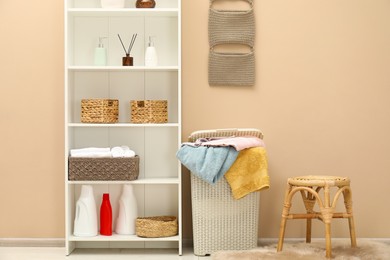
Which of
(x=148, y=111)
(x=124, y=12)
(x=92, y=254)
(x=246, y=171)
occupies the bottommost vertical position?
(x=92, y=254)

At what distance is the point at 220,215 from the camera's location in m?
4.24

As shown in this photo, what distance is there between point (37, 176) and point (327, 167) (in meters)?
1.88

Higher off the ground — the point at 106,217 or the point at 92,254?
the point at 106,217

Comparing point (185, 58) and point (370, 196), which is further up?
point (185, 58)

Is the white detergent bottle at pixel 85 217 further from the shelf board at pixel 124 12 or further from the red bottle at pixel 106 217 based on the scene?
the shelf board at pixel 124 12

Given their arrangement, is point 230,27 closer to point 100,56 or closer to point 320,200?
point 100,56

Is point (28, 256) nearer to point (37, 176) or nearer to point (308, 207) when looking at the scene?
point (37, 176)

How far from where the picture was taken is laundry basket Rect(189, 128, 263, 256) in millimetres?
4227

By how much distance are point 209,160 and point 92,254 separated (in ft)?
3.14

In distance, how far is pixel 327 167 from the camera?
4.55 metres

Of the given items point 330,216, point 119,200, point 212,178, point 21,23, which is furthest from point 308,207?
point 21,23

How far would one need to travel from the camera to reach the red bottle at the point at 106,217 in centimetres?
433

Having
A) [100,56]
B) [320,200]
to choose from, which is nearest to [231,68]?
[100,56]

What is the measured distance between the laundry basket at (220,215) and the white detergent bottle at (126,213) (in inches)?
15.8
